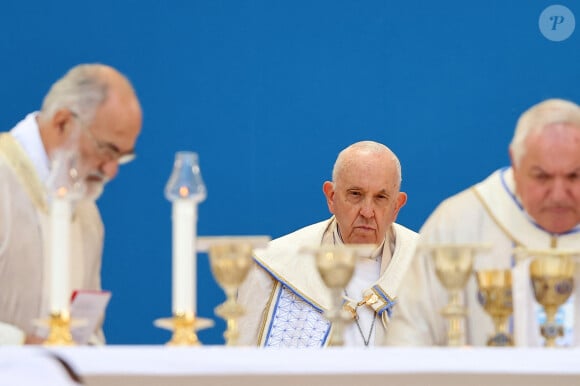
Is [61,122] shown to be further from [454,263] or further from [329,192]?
[329,192]

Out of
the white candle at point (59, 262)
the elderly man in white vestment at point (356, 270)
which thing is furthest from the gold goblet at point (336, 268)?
the elderly man in white vestment at point (356, 270)

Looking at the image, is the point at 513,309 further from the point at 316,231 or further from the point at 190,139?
the point at 190,139

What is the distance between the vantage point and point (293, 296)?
6.07 meters

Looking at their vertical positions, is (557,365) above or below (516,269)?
below

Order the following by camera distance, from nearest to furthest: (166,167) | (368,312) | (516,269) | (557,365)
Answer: (557,365), (516,269), (368,312), (166,167)

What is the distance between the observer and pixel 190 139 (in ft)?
22.3

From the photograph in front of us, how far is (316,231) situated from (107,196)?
Result: 1089 millimetres

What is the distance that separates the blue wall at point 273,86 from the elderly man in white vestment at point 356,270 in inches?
22.3

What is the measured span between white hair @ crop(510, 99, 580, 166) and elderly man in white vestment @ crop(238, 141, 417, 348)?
6.05 ft

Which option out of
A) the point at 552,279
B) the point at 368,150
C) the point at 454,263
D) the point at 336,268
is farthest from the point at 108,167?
the point at 368,150

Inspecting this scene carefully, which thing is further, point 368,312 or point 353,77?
point 353,77

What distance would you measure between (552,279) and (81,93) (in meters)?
1.46

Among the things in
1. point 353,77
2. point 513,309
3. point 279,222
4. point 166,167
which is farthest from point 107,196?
point 513,309

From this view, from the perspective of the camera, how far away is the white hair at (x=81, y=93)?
4184mm
